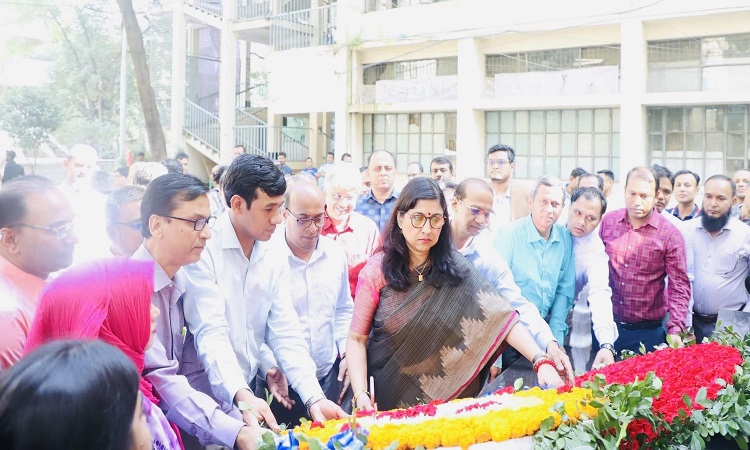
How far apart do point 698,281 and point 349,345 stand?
3.23 meters

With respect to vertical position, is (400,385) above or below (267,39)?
below

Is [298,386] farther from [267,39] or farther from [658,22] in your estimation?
[267,39]

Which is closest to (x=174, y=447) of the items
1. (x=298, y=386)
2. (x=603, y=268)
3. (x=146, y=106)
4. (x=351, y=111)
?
(x=298, y=386)

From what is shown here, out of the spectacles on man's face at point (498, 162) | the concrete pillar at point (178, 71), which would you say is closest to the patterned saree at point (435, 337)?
the spectacles on man's face at point (498, 162)

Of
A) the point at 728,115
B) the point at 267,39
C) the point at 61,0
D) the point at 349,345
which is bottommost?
the point at 349,345

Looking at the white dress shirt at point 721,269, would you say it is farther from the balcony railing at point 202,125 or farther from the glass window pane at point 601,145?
the balcony railing at point 202,125

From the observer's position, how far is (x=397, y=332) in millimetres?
3355

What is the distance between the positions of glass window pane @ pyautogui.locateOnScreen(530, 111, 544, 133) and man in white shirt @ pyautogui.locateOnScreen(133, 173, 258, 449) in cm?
1471

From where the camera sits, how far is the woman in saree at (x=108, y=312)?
207 centimetres

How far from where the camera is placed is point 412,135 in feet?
62.4

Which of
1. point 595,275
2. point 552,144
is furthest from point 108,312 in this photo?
point 552,144

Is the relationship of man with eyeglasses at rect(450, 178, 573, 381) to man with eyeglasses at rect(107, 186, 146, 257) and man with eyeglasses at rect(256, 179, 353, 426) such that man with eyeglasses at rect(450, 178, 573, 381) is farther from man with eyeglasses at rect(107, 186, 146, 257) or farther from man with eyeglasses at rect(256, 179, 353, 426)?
man with eyeglasses at rect(107, 186, 146, 257)

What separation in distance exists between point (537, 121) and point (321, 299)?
13854 mm

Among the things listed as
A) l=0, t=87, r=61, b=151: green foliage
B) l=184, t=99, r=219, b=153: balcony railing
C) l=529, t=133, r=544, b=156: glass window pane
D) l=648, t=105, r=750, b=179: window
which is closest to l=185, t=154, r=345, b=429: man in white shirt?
l=648, t=105, r=750, b=179: window
